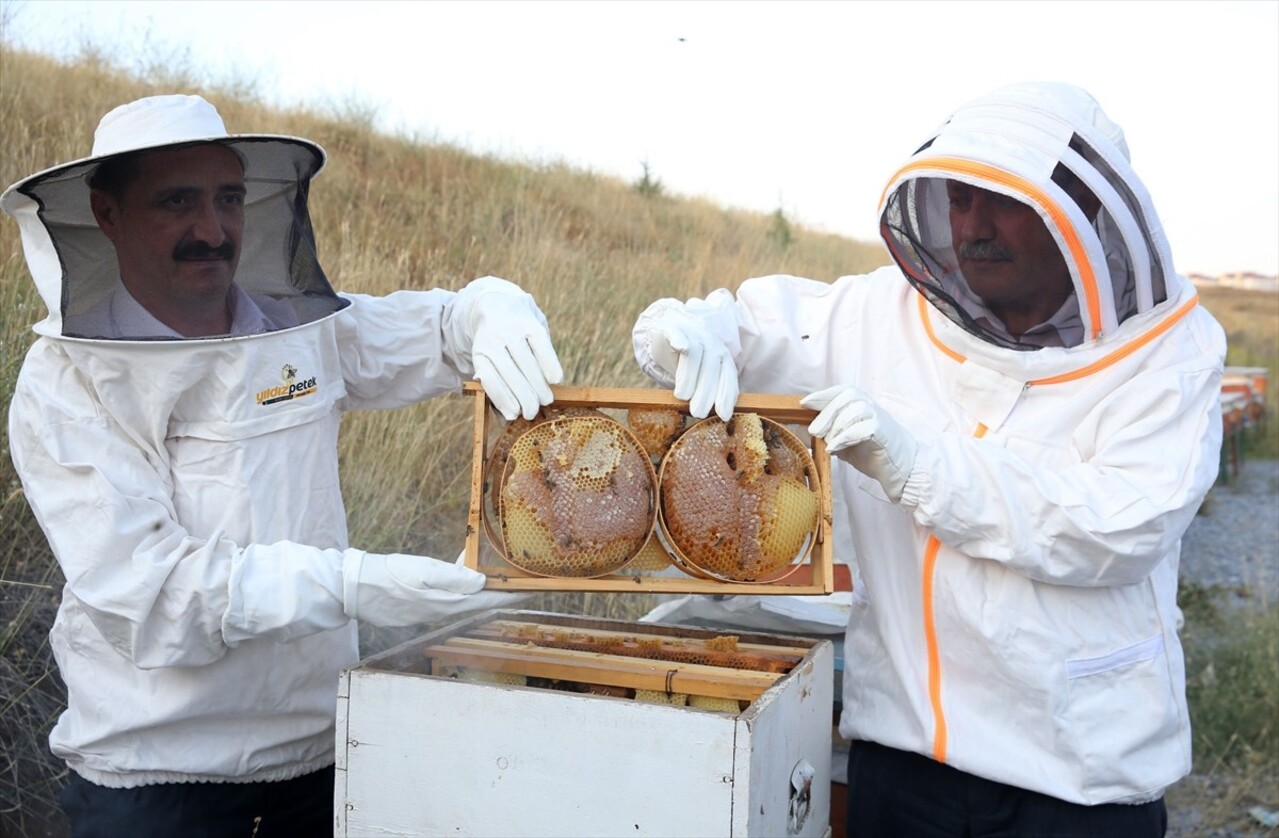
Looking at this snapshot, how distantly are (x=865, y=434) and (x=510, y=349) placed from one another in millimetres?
787

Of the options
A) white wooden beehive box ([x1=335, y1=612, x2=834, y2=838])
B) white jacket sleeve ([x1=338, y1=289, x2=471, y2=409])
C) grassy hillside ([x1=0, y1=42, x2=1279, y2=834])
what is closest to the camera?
white wooden beehive box ([x1=335, y1=612, x2=834, y2=838])

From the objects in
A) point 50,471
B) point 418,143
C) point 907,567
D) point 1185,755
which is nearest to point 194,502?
point 50,471

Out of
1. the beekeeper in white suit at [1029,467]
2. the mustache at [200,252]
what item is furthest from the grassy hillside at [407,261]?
the beekeeper in white suit at [1029,467]

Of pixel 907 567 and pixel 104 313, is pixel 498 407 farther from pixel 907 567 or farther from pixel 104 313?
pixel 907 567

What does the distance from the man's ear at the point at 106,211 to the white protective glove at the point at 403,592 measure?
2.70 feet

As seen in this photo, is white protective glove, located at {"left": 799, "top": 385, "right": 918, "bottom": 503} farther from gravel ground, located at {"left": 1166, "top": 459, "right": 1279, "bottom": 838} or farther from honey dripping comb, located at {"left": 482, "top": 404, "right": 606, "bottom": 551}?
gravel ground, located at {"left": 1166, "top": 459, "right": 1279, "bottom": 838}

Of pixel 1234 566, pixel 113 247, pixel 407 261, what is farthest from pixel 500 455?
pixel 1234 566

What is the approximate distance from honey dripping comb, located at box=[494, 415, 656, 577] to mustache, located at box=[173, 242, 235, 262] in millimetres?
780

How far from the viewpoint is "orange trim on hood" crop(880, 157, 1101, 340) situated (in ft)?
6.89

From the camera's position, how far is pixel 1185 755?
7.35 feet

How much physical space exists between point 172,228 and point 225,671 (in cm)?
95

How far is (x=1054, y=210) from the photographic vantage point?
82.8 inches

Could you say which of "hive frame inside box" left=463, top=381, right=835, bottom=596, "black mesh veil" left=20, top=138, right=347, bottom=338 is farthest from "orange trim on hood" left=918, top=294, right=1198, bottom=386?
"black mesh veil" left=20, top=138, right=347, bottom=338

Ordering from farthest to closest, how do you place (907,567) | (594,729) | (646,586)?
1. (907,567)
2. (646,586)
3. (594,729)
